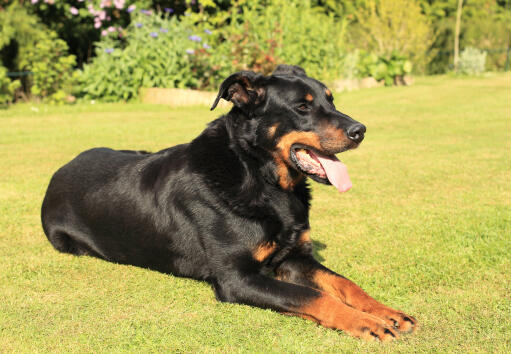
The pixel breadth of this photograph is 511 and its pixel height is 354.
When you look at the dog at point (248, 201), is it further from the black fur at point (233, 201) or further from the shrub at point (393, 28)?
the shrub at point (393, 28)

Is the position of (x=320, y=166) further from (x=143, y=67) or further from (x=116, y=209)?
(x=143, y=67)

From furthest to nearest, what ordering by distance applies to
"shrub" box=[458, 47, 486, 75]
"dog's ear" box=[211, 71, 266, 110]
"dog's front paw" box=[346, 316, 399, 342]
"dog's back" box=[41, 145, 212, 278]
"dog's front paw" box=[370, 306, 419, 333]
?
"shrub" box=[458, 47, 486, 75], "dog's back" box=[41, 145, 212, 278], "dog's ear" box=[211, 71, 266, 110], "dog's front paw" box=[370, 306, 419, 333], "dog's front paw" box=[346, 316, 399, 342]

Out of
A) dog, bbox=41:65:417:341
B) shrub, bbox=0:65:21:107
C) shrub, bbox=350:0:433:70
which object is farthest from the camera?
shrub, bbox=350:0:433:70

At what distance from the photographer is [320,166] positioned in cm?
357

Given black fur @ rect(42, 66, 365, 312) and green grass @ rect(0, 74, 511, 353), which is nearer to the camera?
green grass @ rect(0, 74, 511, 353)

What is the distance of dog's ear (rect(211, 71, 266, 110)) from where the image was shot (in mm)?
3594

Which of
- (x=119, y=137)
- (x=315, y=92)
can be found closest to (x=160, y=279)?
(x=315, y=92)

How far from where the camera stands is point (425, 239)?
15.1ft

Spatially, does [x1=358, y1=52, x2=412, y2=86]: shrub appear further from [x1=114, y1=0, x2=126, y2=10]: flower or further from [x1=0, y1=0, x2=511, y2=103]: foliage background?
[x1=114, y1=0, x2=126, y2=10]: flower

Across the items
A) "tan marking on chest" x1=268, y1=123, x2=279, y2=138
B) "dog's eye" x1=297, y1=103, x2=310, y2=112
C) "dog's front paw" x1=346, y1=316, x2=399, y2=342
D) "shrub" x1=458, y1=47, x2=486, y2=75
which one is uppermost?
"dog's eye" x1=297, y1=103, x2=310, y2=112

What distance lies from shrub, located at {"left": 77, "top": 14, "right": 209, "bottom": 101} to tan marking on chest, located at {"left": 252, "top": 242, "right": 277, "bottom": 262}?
9.87 metres

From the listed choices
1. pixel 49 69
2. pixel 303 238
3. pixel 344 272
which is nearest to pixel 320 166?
pixel 303 238

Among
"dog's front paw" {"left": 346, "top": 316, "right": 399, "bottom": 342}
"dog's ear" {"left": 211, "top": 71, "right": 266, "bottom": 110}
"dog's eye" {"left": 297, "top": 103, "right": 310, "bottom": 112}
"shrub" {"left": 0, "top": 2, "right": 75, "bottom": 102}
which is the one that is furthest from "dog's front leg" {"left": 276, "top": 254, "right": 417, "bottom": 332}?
"shrub" {"left": 0, "top": 2, "right": 75, "bottom": 102}

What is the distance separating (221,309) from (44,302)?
1.13 m
